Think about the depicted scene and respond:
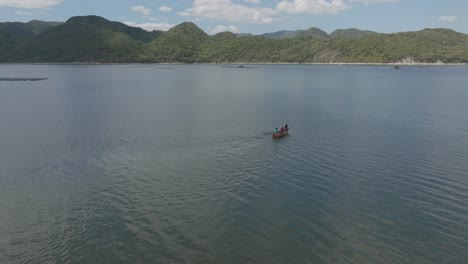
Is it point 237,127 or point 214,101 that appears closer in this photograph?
point 237,127

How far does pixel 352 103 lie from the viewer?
3848 inches

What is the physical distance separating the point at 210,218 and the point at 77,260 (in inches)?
402

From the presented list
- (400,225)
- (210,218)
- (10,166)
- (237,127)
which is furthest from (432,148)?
(10,166)

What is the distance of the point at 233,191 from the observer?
113ft

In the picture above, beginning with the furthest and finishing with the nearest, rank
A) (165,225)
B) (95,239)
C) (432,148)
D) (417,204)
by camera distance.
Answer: (432,148) < (417,204) < (165,225) < (95,239)

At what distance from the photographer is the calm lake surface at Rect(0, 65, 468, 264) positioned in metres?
24.5

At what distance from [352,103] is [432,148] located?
49458mm

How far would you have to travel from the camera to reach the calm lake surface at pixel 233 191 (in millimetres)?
24500

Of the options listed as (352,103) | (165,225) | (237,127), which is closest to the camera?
(165,225)

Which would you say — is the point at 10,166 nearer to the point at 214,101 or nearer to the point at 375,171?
the point at 375,171

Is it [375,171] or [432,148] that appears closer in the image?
[375,171]

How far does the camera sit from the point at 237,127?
64.6 meters

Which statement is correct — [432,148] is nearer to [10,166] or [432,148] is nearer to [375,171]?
[375,171]

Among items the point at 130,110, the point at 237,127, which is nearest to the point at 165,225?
the point at 237,127
